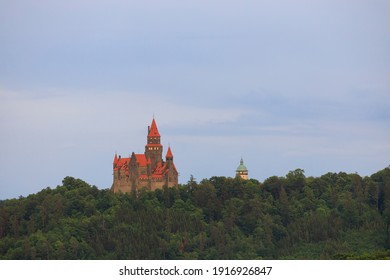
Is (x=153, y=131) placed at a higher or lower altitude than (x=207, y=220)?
higher

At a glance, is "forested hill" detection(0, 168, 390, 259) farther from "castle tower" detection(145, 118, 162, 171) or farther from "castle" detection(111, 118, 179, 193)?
"castle tower" detection(145, 118, 162, 171)

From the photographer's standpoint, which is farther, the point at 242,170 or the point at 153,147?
the point at 242,170

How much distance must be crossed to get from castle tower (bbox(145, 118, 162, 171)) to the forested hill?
740cm

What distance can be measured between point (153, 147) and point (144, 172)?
4.85 meters

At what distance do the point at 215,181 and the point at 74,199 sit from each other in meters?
16.2

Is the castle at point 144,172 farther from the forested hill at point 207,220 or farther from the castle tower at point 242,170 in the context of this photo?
the castle tower at point 242,170

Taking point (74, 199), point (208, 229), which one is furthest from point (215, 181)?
point (74, 199)

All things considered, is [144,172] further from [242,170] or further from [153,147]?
[242,170]

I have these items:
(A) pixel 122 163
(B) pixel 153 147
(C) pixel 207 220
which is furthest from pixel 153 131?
(C) pixel 207 220

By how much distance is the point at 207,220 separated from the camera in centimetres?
14475

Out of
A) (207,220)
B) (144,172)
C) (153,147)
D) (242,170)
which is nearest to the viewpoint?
(207,220)

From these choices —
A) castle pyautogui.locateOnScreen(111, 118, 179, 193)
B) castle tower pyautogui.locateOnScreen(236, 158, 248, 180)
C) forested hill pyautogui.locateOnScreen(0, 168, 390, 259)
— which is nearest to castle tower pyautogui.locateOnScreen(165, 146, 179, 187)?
castle pyautogui.locateOnScreen(111, 118, 179, 193)

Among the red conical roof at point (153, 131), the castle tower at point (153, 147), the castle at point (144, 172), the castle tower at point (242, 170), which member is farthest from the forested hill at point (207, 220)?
the castle tower at point (242, 170)

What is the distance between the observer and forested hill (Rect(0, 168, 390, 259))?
132750 mm
